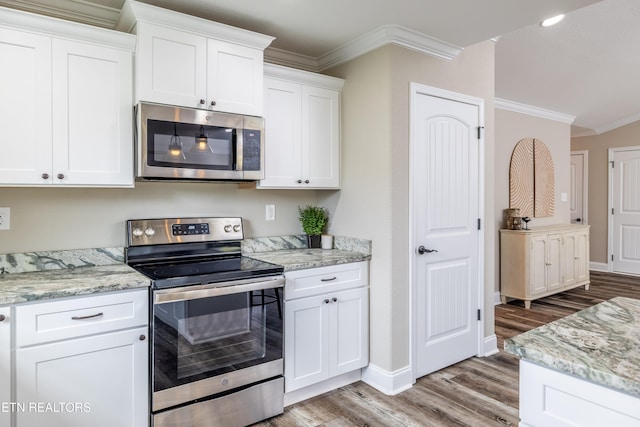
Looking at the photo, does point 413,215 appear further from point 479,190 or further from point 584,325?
point 584,325

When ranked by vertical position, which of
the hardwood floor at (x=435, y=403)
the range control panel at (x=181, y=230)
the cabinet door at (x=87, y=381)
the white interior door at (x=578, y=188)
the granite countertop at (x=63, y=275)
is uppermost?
the white interior door at (x=578, y=188)

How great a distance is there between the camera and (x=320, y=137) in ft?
9.87

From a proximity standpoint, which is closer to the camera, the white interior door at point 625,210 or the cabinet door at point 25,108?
the cabinet door at point 25,108

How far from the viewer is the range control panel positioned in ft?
8.11

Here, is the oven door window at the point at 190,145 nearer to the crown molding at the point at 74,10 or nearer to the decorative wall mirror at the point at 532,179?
the crown molding at the point at 74,10

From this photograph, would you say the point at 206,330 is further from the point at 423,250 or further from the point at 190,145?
the point at 423,250

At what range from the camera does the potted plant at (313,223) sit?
3135 mm

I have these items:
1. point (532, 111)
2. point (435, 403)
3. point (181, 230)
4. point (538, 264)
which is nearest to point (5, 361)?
point (181, 230)

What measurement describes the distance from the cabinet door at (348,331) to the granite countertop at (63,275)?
1233 mm

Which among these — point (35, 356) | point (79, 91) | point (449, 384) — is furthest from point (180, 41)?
point (449, 384)

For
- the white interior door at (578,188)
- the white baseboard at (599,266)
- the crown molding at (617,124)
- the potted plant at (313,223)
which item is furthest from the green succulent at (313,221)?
the white baseboard at (599,266)

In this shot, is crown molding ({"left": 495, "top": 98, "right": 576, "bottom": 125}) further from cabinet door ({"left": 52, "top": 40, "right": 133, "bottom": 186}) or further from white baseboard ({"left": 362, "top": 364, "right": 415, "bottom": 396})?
cabinet door ({"left": 52, "top": 40, "right": 133, "bottom": 186})

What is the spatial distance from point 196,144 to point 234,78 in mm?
475

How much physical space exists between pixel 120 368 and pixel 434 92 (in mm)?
2567
